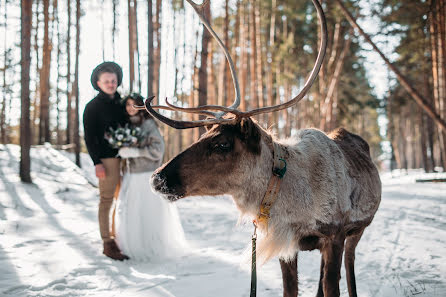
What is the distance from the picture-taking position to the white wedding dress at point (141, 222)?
420cm

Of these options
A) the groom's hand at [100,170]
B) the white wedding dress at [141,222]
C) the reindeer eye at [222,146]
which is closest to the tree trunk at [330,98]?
the white wedding dress at [141,222]

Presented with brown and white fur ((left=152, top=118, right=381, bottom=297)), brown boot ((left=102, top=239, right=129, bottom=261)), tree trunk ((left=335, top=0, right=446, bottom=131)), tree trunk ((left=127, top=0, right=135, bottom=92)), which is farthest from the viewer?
tree trunk ((left=127, top=0, right=135, bottom=92))

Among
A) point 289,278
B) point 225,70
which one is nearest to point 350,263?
point 289,278

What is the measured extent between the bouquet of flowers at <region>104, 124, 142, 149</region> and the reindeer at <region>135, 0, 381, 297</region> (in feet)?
5.98

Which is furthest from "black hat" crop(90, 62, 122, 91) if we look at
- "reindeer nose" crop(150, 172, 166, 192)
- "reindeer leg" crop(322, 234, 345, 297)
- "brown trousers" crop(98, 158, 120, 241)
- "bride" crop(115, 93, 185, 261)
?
"reindeer leg" crop(322, 234, 345, 297)

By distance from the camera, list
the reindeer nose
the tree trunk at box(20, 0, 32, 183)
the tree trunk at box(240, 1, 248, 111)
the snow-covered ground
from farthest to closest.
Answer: the tree trunk at box(240, 1, 248, 111) → the tree trunk at box(20, 0, 32, 183) → the snow-covered ground → the reindeer nose

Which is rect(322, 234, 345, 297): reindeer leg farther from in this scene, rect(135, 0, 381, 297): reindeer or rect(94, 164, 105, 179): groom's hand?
rect(94, 164, 105, 179): groom's hand

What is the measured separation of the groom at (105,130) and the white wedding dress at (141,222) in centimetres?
13

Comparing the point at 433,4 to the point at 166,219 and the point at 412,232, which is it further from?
the point at 166,219

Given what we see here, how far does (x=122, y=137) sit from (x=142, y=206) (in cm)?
94

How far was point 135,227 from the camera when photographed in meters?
4.21

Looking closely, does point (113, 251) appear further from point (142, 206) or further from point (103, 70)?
point (103, 70)

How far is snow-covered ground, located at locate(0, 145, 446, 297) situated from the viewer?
10.6 ft

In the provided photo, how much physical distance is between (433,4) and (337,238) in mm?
7105
